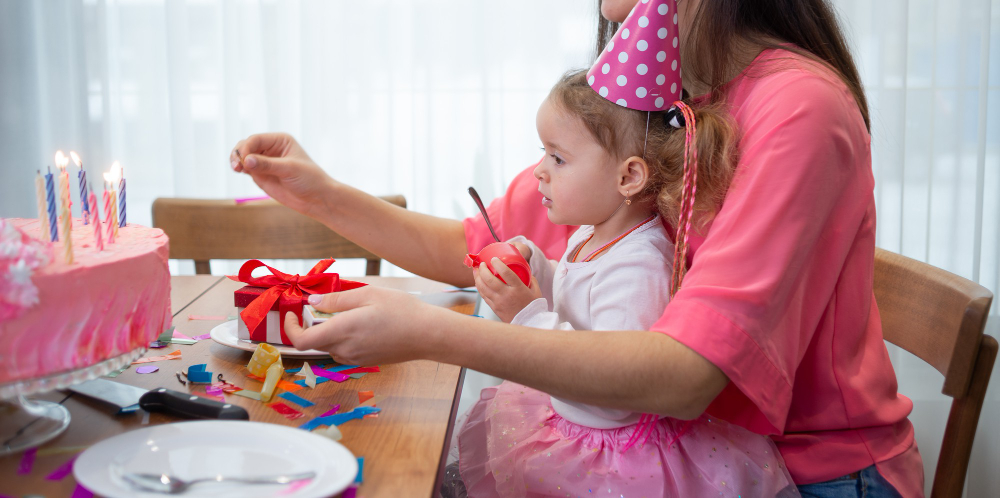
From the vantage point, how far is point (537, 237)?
141cm

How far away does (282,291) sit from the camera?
0.89 metres

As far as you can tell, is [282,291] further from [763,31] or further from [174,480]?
[763,31]

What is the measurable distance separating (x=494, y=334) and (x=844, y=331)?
450 mm

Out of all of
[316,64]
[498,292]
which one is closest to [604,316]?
[498,292]

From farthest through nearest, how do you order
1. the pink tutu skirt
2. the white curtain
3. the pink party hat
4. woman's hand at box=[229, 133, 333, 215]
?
1. the white curtain
2. woman's hand at box=[229, 133, 333, 215]
3. the pink party hat
4. the pink tutu skirt

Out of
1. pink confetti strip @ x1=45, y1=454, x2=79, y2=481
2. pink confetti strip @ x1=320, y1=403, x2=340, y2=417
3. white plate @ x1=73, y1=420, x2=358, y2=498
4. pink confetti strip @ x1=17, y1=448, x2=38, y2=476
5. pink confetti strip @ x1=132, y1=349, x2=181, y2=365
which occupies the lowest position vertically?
pink confetti strip @ x1=320, y1=403, x2=340, y2=417

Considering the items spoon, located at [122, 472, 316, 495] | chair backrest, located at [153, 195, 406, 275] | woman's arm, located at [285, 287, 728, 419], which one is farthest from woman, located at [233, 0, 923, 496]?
chair backrest, located at [153, 195, 406, 275]

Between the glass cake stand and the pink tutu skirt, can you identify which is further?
the pink tutu skirt

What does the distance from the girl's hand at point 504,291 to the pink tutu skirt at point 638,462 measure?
0.16 meters

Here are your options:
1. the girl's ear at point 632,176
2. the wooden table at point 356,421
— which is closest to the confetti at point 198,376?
the wooden table at point 356,421

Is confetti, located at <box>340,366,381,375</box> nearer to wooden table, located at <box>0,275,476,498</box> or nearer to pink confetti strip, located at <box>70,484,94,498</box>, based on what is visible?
wooden table, located at <box>0,275,476,498</box>

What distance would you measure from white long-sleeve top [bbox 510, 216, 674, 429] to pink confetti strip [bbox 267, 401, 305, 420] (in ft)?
1.01

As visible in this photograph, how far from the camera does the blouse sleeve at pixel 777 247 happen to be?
2.48ft

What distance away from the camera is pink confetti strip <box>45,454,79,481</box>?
1.88ft
